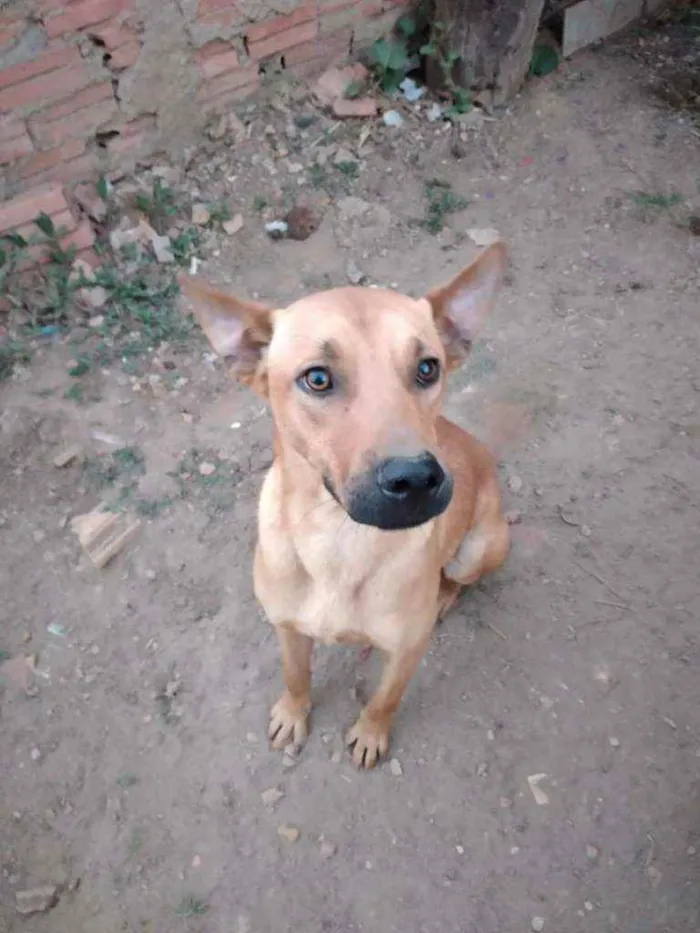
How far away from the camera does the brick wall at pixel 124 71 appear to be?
14.8ft

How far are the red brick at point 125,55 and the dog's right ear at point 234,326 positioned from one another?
302cm

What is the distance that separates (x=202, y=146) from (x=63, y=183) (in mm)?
988

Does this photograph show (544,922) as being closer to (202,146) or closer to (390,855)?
(390,855)

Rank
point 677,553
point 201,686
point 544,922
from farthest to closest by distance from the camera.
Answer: point 677,553 → point 201,686 → point 544,922

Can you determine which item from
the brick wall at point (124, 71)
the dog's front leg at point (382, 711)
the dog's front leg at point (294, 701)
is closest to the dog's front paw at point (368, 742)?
the dog's front leg at point (382, 711)

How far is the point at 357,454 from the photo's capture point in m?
2.15

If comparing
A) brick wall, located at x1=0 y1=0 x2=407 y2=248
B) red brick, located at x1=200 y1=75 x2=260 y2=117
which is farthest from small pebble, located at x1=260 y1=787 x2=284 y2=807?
red brick, located at x1=200 y1=75 x2=260 y2=117

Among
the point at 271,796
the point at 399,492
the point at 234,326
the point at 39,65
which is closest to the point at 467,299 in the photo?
the point at 234,326

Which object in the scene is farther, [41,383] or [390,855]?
[41,383]

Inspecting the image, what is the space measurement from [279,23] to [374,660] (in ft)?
13.6

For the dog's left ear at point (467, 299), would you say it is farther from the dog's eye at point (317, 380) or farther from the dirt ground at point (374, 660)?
the dirt ground at point (374, 660)

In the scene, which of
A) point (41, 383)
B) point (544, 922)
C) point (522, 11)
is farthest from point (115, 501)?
point (522, 11)

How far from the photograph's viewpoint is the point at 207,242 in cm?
518

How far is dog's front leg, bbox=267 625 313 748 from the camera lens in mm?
3205
